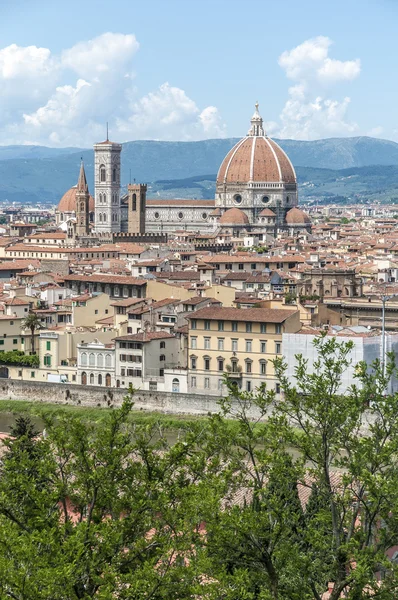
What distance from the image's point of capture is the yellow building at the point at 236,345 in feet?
122

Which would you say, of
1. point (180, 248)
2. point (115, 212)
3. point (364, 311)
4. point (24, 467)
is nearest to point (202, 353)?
point (364, 311)

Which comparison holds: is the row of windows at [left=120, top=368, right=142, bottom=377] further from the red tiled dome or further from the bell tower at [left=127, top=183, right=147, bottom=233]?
the red tiled dome

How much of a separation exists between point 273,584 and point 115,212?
9766 centimetres

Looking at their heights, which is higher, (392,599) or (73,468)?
(73,468)

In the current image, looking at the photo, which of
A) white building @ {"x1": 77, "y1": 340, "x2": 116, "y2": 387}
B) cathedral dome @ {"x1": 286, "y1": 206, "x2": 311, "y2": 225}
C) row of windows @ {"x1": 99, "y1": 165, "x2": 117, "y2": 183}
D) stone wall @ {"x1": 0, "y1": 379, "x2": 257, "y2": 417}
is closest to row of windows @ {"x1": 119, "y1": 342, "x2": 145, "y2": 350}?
white building @ {"x1": 77, "y1": 340, "x2": 116, "y2": 387}

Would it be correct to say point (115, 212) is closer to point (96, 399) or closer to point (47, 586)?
point (96, 399)

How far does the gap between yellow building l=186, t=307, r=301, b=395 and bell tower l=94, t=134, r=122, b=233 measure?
7085 centimetres

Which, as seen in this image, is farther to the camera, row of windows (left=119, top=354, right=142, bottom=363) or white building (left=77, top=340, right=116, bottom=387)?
white building (left=77, top=340, right=116, bottom=387)

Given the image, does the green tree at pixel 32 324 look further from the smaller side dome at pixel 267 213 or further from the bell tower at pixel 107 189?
Answer: the smaller side dome at pixel 267 213

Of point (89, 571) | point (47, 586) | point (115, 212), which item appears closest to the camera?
point (47, 586)

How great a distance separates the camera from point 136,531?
582 inches

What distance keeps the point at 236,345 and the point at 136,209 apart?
70.5 metres

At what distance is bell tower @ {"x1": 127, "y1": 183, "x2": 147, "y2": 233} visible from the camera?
10719cm

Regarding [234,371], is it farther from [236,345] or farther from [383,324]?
[383,324]
